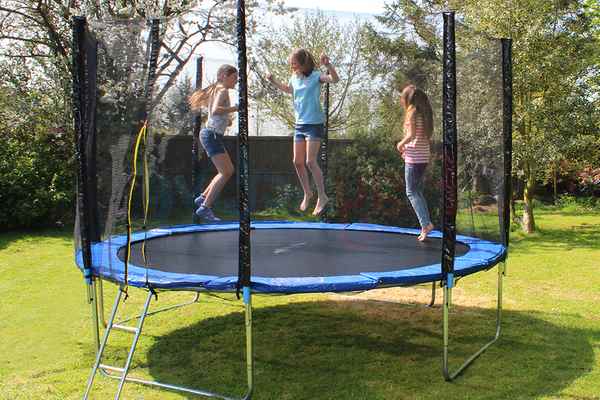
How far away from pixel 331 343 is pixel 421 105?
1.30m

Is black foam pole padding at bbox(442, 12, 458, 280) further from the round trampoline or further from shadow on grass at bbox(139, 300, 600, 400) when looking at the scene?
shadow on grass at bbox(139, 300, 600, 400)

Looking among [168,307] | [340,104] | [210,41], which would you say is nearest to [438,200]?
[340,104]

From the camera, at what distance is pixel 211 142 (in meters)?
3.08

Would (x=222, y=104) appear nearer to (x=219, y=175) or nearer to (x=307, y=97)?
(x=219, y=175)

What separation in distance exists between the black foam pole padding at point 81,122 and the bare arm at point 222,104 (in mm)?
606

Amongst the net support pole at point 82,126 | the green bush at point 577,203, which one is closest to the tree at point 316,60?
the net support pole at point 82,126

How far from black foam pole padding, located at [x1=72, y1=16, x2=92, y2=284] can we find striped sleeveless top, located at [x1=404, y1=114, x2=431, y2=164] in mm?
1606

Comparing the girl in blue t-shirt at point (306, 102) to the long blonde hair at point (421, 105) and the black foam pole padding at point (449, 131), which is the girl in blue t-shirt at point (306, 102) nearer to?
the long blonde hair at point (421, 105)

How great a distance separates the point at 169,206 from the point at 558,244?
14.7ft

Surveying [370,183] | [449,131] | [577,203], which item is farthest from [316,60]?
[577,203]

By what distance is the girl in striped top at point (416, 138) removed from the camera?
10.6ft

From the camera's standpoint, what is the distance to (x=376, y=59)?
4000mm

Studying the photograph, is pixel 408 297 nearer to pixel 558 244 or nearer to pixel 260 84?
pixel 260 84

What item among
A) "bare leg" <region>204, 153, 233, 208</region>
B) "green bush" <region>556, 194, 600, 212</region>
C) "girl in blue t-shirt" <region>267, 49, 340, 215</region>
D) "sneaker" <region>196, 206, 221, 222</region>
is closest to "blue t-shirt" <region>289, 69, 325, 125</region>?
"girl in blue t-shirt" <region>267, 49, 340, 215</region>
